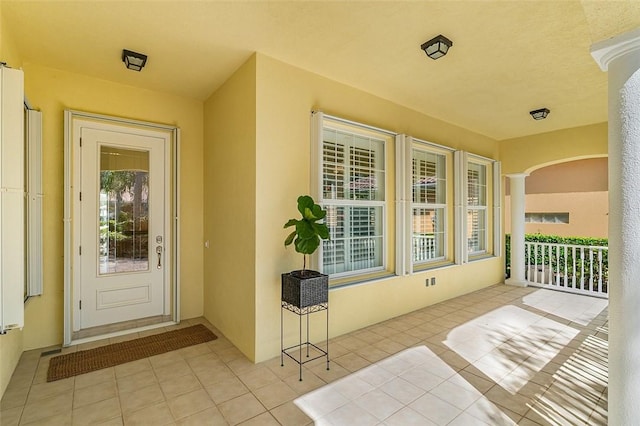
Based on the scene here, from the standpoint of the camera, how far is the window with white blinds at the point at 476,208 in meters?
5.95

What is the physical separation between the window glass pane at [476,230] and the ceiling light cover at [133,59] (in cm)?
562

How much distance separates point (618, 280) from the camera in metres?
1.68

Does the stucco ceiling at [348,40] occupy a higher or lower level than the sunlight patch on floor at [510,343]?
higher

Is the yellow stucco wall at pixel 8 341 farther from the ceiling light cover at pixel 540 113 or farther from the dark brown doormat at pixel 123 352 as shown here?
the ceiling light cover at pixel 540 113

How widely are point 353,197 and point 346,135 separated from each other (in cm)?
77

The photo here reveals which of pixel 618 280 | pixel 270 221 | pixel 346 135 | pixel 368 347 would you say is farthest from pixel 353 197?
pixel 618 280

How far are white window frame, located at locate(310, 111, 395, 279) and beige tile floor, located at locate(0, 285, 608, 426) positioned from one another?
0.82m

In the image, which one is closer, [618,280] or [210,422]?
[618,280]

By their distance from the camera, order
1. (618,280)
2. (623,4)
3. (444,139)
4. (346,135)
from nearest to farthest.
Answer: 1. (623,4)
2. (618,280)
3. (346,135)
4. (444,139)

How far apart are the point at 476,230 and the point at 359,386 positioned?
15.3 ft

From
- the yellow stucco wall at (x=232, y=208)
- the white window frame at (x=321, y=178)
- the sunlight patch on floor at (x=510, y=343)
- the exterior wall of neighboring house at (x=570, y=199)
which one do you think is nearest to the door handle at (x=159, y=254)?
the yellow stucco wall at (x=232, y=208)

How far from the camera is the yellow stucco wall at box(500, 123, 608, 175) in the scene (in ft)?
17.2

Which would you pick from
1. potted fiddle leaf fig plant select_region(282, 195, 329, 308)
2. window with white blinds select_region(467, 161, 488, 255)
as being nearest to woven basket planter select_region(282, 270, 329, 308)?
potted fiddle leaf fig plant select_region(282, 195, 329, 308)

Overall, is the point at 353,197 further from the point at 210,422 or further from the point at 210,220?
the point at 210,422
